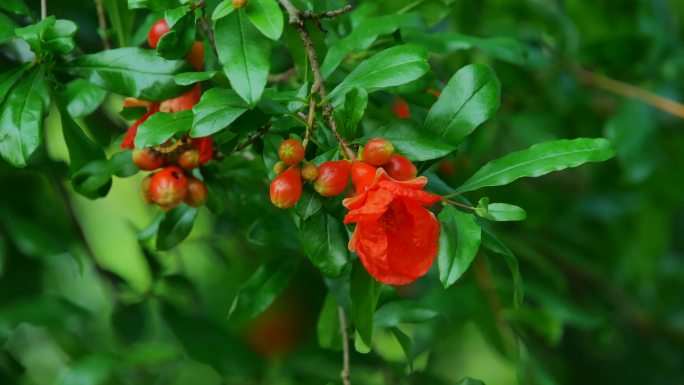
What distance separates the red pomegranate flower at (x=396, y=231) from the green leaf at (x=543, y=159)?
3.6 inches

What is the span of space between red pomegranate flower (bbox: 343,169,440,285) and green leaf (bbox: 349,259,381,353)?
0.08 meters

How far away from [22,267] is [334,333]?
0.85 m

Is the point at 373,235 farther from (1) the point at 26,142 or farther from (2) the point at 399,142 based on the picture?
(1) the point at 26,142

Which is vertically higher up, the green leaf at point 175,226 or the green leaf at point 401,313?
the green leaf at point 175,226

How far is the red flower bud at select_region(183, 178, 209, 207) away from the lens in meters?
0.92

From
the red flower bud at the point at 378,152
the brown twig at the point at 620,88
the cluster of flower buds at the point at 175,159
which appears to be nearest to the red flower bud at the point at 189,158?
the cluster of flower buds at the point at 175,159

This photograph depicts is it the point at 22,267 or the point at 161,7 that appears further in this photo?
the point at 22,267

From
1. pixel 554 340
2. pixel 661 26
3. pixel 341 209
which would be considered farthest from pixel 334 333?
pixel 661 26

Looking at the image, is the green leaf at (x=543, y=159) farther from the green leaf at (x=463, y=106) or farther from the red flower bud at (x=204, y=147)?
the red flower bud at (x=204, y=147)

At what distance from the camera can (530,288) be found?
1856mm

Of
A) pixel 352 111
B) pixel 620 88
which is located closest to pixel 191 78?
pixel 352 111

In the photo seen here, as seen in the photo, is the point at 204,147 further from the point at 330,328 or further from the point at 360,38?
the point at 330,328

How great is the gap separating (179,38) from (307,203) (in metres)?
0.21

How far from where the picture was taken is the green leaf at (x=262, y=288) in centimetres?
101
